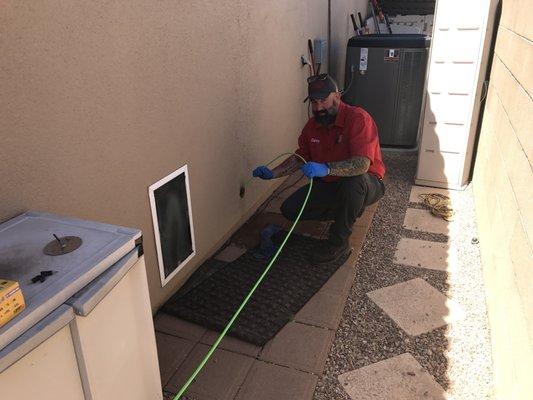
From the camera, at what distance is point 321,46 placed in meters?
4.52

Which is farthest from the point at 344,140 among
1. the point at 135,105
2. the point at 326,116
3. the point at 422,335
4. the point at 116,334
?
the point at 116,334

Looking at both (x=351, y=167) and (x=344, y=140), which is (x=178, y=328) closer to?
(x=351, y=167)

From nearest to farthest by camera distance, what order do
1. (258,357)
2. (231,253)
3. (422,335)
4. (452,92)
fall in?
(258,357) → (422,335) → (231,253) → (452,92)

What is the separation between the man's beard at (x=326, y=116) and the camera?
9.35ft

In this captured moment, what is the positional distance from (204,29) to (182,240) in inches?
46.6

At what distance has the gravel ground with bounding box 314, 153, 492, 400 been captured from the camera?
6.48 feet

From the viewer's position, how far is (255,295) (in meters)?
2.53

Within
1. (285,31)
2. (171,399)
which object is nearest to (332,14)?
(285,31)

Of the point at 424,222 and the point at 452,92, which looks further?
the point at 452,92

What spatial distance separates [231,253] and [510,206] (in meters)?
1.66

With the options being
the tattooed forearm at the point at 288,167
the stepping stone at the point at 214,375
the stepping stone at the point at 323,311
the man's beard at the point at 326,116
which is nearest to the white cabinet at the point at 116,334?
the stepping stone at the point at 214,375

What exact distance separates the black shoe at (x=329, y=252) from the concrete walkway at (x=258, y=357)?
23cm

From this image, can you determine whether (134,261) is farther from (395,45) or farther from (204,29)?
(395,45)

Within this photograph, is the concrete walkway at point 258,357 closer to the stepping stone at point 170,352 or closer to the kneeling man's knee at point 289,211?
the stepping stone at point 170,352
